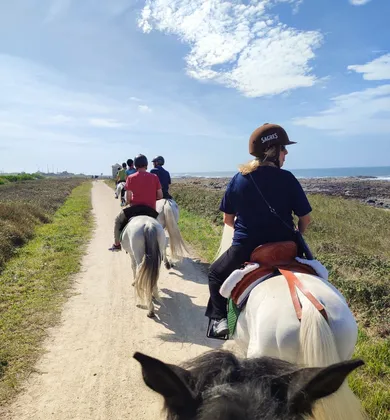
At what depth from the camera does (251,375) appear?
1419 millimetres

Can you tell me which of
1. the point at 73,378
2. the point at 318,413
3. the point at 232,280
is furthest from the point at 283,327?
the point at 73,378

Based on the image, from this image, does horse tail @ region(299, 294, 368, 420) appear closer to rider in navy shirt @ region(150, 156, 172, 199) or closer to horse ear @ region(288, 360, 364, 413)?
horse ear @ region(288, 360, 364, 413)

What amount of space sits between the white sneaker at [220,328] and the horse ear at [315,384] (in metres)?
2.18

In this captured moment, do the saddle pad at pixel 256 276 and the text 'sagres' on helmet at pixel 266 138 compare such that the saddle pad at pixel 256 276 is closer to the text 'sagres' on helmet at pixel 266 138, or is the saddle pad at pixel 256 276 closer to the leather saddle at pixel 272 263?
the leather saddle at pixel 272 263

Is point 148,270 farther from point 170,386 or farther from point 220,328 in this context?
point 170,386

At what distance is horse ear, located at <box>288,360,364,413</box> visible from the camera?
4.07 ft

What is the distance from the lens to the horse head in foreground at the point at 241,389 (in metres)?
1.24

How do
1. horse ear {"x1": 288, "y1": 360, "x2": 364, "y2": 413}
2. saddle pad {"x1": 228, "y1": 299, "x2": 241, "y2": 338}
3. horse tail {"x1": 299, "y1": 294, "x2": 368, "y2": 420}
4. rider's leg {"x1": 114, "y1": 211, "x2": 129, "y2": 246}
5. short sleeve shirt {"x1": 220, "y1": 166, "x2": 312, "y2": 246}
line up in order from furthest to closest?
1. rider's leg {"x1": 114, "y1": 211, "x2": 129, "y2": 246}
2. short sleeve shirt {"x1": 220, "y1": 166, "x2": 312, "y2": 246}
3. saddle pad {"x1": 228, "y1": 299, "x2": 241, "y2": 338}
4. horse tail {"x1": 299, "y1": 294, "x2": 368, "y2": 420}
5. horse ear {"x1": 288, "y1": 360, "x2": 364, "y2": 413}

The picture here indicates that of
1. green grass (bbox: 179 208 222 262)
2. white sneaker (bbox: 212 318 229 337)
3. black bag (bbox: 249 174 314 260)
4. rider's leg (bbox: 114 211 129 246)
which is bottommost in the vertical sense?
green grass (bbox: 179 208 222 262)

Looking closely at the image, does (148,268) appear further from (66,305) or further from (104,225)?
(104,225)

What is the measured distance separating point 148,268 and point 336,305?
4.28 m

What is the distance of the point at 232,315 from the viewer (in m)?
3.25

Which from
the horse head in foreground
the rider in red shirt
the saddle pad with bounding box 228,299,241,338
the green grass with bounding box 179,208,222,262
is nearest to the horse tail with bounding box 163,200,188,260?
the green grass with bounding box 179,208,222,262

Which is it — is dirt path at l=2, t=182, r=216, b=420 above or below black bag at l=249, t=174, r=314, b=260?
below
